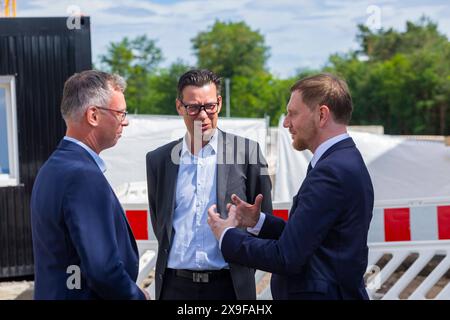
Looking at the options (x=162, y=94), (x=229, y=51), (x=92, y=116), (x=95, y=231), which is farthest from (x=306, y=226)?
(x=229, y=51)

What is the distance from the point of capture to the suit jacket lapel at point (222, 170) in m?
3.38

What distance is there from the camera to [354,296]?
2.57 metres

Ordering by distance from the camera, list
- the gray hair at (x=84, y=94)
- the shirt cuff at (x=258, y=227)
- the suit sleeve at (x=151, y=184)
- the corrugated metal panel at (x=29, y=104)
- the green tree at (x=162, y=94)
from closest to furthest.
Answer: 1. the gray hair at (x=84, y=94)
2. the shirt cuff at (x=258, y=227)
3. the suit sleeve at (x=151, y=184)
4. the corrugated metal panel at (x=29, y=104)
5. the green tree at (x=162, y=94)

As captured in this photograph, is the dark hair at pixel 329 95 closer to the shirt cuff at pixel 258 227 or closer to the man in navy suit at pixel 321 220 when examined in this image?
the man in navy suit at pixel 321 220

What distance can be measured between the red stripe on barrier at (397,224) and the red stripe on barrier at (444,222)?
9.3 inches

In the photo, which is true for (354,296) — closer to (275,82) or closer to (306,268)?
(306,268)

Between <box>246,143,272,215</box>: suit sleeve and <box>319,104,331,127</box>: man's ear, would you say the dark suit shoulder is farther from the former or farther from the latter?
<box>319,104,331,127</box>: man's ear

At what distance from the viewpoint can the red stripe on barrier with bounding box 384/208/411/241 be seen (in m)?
4.96

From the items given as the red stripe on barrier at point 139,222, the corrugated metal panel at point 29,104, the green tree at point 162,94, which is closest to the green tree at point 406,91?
the green tree at point 162,94

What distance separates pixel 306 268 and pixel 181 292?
103cm

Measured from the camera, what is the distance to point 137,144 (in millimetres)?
8055

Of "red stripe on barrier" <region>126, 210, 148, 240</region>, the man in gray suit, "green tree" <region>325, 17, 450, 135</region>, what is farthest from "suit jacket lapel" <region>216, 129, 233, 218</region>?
"green tree" <region>325, 17, 450, 135</region>

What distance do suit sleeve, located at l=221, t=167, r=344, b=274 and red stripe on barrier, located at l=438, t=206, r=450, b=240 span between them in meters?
2.72

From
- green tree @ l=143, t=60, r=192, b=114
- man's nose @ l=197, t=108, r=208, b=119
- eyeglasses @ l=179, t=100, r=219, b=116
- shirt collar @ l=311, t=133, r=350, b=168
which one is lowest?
green tree @ l=143, t=60, r=192, b=114
